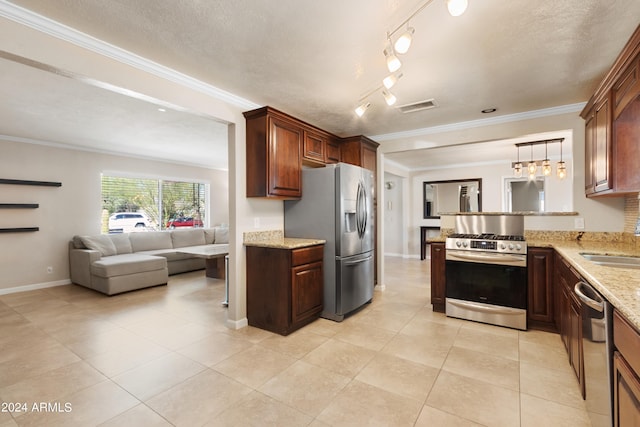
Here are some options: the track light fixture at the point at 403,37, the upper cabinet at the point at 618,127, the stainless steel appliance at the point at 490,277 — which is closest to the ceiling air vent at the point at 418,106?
the track light fixture at the point at 403,37

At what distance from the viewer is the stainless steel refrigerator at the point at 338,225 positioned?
341 centimetres

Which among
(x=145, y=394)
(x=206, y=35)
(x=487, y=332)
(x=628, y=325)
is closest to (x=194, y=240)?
(x=145, y=394)

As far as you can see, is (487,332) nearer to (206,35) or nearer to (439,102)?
(439,102)

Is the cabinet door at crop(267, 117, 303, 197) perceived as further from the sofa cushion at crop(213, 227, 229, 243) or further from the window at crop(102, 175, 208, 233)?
the window at crop(102, 175, 208, 233)

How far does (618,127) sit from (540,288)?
1652mm

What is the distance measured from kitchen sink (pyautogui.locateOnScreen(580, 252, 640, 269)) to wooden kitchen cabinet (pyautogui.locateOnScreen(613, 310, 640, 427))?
129cm

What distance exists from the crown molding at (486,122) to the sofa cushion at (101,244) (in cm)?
504

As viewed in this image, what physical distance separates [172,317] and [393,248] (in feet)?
20.3

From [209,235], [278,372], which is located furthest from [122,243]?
[278,372]

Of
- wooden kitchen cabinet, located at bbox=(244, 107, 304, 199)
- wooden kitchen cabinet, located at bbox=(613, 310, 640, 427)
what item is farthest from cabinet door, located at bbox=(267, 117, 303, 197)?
wooden kitchen cabinet, located at bbox=(613, 310, 640, 427)

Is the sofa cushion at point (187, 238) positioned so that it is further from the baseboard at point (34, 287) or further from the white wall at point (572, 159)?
the white wall at point (572, 159)

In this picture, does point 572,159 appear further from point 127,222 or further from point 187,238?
point 127,222

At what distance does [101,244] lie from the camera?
5.26 metres

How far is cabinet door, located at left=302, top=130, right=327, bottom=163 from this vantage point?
3.81 m
